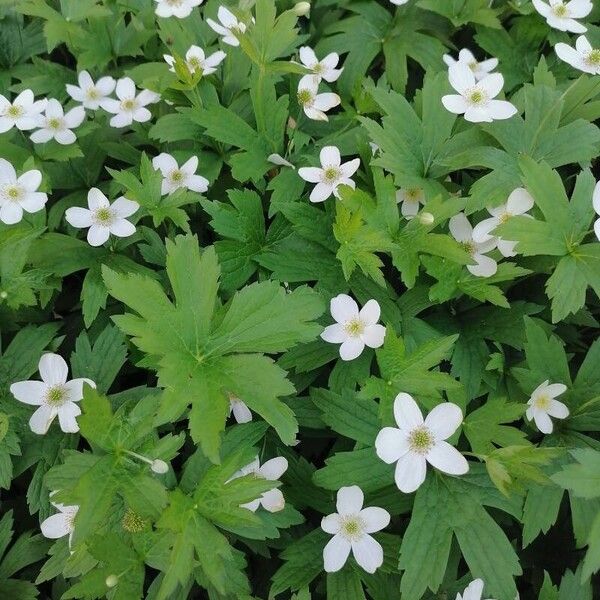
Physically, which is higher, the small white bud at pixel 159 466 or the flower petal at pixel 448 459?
the small white bud at pixel 159 466

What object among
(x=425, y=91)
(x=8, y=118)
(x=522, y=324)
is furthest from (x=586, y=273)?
(x=8, y=118)

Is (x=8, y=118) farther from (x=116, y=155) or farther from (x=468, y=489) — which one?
(x=468, y=489)

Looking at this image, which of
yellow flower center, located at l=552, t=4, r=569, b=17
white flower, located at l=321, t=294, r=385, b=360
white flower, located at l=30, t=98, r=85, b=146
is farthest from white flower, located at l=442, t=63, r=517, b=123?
white flower, located at l=30, t=98, r=85, b=146

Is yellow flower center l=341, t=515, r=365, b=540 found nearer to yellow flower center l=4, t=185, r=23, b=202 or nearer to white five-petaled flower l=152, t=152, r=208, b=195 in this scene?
white five-petaled flower l=152, t=152, r=208, b=195

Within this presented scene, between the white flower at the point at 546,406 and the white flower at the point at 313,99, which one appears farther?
the white flower at the point at 313,99

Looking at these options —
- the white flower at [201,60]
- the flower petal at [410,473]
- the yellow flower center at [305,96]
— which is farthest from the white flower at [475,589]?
the white flower at [201,60]

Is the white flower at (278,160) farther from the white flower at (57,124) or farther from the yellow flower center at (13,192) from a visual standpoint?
the yellow flower center at (13,192)

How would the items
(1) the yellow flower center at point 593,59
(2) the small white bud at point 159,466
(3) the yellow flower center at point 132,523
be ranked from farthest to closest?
(1) the yellow flower center at point 593,59 → (3) the yellow flower center at point 132,523 → (2) the small white bud at point 159,466
